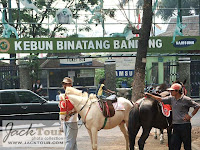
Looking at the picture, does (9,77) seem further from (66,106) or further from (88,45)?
(66,106)

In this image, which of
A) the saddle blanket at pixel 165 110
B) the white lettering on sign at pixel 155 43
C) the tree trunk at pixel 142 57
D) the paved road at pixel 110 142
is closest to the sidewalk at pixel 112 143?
the paved road at pixel 110 142

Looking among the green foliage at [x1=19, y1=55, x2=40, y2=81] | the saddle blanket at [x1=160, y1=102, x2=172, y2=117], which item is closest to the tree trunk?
the saddle blanket at [x1=160, y1=102, x2=172, y2=117]

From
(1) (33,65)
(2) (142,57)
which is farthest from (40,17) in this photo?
(2) (142,57)

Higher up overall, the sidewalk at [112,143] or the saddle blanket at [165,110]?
the saddle blanket at [165,110]

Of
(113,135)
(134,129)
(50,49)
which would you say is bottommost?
(113,135)

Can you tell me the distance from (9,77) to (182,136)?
17329 mm

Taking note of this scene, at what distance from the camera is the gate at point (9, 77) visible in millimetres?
24359

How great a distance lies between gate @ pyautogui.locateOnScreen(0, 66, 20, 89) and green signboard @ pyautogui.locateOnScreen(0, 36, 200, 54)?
0.99m

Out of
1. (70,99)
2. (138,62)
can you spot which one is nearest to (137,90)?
(138,62)

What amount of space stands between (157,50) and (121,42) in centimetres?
236

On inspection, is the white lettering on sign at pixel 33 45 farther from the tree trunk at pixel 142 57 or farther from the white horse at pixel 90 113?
the white horse at pixel 90 113

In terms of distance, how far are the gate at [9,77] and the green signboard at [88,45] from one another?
99 centimetres

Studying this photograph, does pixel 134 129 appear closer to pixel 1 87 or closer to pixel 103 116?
pixel 103 116

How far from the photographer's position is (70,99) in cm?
998
